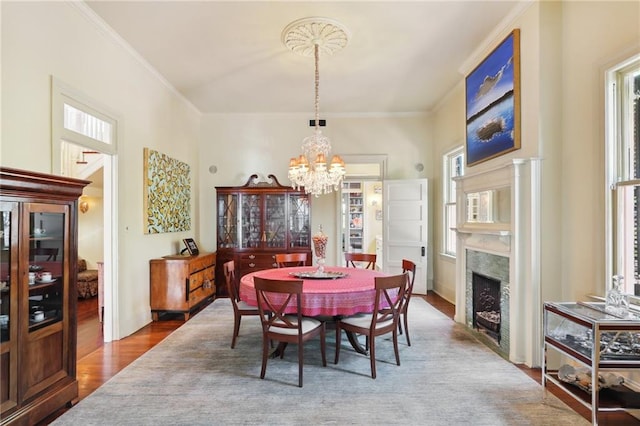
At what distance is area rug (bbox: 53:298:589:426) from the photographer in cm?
221

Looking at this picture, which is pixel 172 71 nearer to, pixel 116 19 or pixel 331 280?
pixel 116 19

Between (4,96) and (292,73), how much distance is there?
3041 millimetres

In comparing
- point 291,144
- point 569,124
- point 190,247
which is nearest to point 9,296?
point 190,247

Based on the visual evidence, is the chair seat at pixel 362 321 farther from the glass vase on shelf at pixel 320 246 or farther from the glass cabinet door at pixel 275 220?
the glass cabinet door at pixel 275 220

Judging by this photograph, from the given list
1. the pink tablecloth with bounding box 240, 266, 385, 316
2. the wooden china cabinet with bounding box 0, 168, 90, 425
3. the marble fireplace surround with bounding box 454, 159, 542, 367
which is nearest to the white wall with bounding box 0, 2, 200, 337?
the wooden china cabinet with bounding box 0, 168, 90, 425

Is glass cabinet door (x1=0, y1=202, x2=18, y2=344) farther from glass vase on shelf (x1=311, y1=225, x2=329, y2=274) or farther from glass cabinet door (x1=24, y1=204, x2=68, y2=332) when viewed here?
glass vase on shelf (x1=311, y1=225, x2=329, y2=274)

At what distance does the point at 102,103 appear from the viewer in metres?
3.45

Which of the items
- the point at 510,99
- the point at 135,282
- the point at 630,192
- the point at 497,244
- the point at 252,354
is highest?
the point at 510,99

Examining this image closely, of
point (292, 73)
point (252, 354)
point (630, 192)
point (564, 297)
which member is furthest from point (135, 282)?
point (630, 192)

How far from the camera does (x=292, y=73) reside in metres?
4.50

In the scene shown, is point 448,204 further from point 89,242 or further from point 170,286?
point 89,242

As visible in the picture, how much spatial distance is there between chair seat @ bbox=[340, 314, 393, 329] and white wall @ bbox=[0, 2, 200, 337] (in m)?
2.62

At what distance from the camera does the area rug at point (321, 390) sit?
221 cm

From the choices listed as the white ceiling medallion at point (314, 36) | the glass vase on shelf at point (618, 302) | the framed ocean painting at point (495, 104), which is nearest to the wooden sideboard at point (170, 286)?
the white ceiling medallion at point (314, 36)
